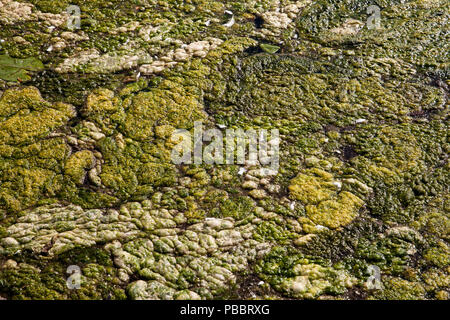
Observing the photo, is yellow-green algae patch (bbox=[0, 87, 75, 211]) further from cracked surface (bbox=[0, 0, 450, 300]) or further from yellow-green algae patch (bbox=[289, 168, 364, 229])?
yellow-green algae patch (bbox=[289, 168, 364, 229])

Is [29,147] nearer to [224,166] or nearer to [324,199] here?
[224,166]

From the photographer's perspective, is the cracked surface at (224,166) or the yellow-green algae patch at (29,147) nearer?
the cracked surface at (224,166)

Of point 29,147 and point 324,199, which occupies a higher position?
point 29,147

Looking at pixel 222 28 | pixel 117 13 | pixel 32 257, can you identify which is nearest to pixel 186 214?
pixel 32 257

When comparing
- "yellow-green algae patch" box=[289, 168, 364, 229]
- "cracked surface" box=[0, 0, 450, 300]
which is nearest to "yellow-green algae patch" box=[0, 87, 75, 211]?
"cracked surface" box=[0, 0, 450, 300]

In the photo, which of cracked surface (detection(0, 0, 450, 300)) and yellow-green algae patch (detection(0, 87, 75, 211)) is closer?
cracked surface (detection(0, 0, 450, 300))

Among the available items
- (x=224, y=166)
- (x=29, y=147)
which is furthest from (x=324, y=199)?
(x=29, y=147)

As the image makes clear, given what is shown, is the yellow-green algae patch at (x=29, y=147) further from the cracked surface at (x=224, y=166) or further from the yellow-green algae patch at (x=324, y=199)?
the yellow-green algae patch at (x=324, y=199)

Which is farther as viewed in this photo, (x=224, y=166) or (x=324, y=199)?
(x=224, y=166)

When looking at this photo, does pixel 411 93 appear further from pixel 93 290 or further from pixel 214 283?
pixel 93 290

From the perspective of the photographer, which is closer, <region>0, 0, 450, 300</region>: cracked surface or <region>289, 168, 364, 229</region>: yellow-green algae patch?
<region>0, 0, 450, 300</region>: cracked surface

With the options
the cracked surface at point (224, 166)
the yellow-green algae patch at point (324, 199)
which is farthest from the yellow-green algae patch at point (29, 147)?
the yellow-green algae patch at point (324, 199)

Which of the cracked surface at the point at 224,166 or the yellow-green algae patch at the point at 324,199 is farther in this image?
the yellow-green algae patch at the point at 324,199
